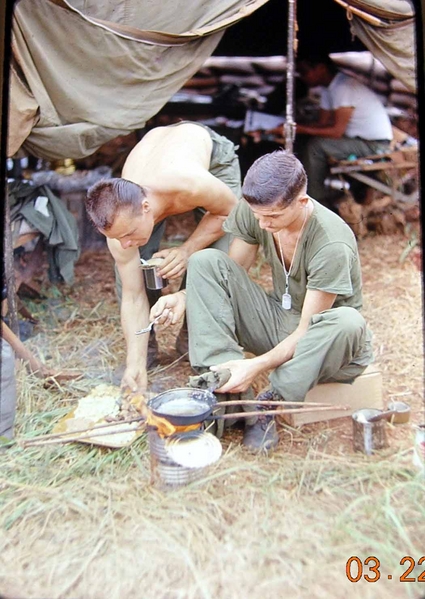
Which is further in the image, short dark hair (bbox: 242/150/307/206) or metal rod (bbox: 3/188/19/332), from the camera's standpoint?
metal rod (bbox: 3/188/19/332)

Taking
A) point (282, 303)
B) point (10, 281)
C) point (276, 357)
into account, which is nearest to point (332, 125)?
point (282, 303)

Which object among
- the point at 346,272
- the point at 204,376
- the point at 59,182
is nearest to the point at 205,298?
the point at 204,376

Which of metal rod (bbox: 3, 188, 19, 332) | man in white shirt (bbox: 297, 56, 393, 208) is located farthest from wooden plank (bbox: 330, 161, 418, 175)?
metal rod (bbox: 3, 188, 19, 332)

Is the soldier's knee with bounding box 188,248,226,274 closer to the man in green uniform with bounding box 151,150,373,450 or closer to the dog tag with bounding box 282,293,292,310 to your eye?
the man in green uniform with bounding box 151,150,373,450

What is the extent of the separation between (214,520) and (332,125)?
5228 millimetres

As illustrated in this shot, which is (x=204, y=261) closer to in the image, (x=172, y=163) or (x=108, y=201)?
(x=108, y=201)

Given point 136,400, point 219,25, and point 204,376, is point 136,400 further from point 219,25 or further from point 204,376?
point 219,25

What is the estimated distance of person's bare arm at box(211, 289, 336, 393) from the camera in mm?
2846

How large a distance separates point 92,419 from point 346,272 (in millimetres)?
1510

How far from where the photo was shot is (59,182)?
6.06m

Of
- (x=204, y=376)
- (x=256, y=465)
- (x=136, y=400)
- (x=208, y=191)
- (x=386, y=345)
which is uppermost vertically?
(x=208, y=191)

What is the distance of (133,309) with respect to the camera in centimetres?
362
